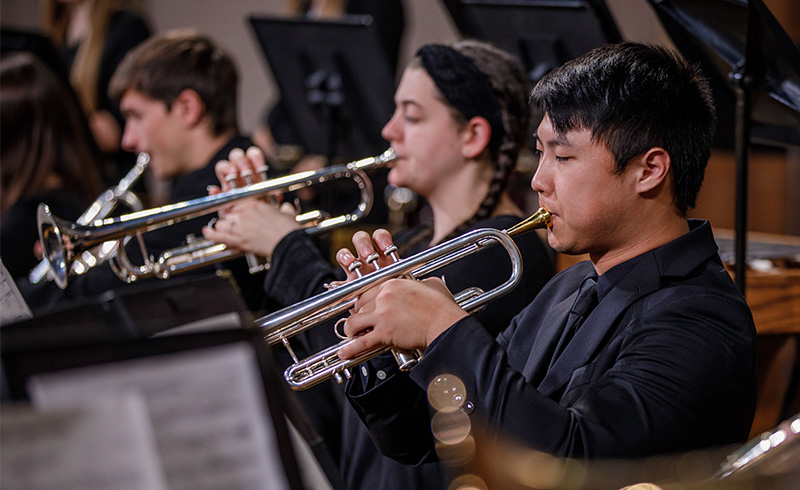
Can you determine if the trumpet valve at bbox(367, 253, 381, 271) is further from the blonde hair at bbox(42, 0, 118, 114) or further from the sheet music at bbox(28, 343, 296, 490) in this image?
the blonde hair at bbox(42, 0, 118, 114)

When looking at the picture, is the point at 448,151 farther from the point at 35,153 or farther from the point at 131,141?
the point at 35,153

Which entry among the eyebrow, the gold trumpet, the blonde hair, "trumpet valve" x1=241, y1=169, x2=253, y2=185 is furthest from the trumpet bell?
the blonde hair

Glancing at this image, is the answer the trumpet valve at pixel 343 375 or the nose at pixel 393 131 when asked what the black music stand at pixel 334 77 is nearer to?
the nose at pixel 393 131

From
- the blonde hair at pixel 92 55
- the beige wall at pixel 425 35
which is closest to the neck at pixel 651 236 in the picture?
the blonde hair at pixel 92 55

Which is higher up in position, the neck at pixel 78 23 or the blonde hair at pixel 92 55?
the neck at pixel 78 23

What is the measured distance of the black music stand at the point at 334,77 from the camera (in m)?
2.69

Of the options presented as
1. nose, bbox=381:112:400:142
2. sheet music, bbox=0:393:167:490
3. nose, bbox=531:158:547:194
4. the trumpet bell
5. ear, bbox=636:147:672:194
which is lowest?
sheet music, bbox=0:393:167:490

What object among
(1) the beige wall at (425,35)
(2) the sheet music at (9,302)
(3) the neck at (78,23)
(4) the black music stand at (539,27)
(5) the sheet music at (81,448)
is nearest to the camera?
(5) the sheet music at (81,448)

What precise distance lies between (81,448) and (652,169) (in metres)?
0.87

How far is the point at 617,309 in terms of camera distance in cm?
122

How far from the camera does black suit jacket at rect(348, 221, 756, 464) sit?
3.62 ft

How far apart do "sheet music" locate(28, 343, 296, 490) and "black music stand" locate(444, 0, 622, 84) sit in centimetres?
152

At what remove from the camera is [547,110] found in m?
1.29

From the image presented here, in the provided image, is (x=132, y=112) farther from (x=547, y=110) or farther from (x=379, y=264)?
(x=547, y=110)
